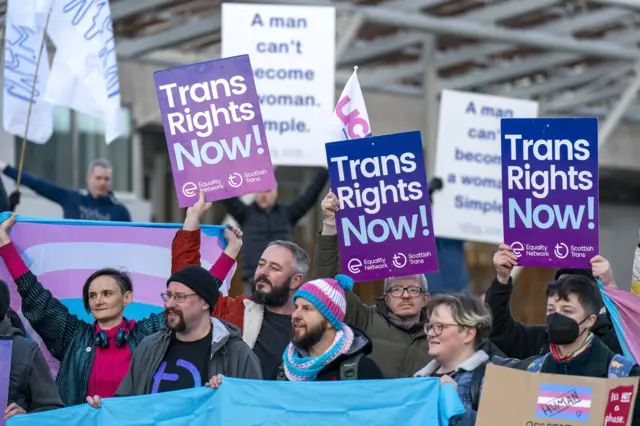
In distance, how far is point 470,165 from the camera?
13.9 metres

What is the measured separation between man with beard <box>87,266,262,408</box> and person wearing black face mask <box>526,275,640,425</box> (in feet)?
4.44

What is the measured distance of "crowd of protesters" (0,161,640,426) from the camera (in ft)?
22.8

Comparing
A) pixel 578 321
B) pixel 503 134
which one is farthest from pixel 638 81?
pixel 578 321

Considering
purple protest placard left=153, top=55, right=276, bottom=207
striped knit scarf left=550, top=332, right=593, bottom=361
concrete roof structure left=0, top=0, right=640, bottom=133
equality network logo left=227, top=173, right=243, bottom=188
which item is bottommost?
striped knit scarf left=550, top=332, right=593, bottom=361

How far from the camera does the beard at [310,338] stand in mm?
7082

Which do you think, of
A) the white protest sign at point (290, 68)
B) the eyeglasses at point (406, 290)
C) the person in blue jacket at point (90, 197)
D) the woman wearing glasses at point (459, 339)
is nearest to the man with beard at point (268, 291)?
the eyeglasses at point (406, 290)

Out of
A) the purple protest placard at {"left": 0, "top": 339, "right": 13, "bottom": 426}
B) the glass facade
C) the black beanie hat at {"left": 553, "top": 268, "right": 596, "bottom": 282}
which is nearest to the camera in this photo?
the purple protest placard at {"left": 0, "top": 339, "right": 13, "bottom": 426}

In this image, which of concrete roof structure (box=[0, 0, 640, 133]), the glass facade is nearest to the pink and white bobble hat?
concrete roof structure (box=[0, 0, 640, 133])

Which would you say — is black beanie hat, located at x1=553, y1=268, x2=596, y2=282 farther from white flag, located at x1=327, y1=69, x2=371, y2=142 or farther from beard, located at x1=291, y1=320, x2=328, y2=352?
beard, located at x1=291, y1=320, x2=328, y2=352

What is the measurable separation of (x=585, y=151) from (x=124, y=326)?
2.52m

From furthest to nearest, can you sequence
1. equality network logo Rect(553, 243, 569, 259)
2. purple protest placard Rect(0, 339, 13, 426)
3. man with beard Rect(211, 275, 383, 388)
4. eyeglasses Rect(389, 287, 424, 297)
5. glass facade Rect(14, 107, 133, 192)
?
glass facade Rect(14, 107, 133, 192) < eyeglasses Rect(389, 287, 424, 297) < equality network logo Rect(553, 243, 569, 259) < purple protest placard Rect(0, 339, 13, 426) < man with beard Rect(211, 275, 383, 388)

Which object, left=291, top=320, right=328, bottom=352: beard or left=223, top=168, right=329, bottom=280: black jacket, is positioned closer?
left=291, top=320, right=328, bottom=352: beard

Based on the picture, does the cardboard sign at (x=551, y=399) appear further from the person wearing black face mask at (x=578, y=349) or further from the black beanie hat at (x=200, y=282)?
the black beanie hat at (x=200, y=282)

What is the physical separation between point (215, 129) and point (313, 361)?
2.13m
